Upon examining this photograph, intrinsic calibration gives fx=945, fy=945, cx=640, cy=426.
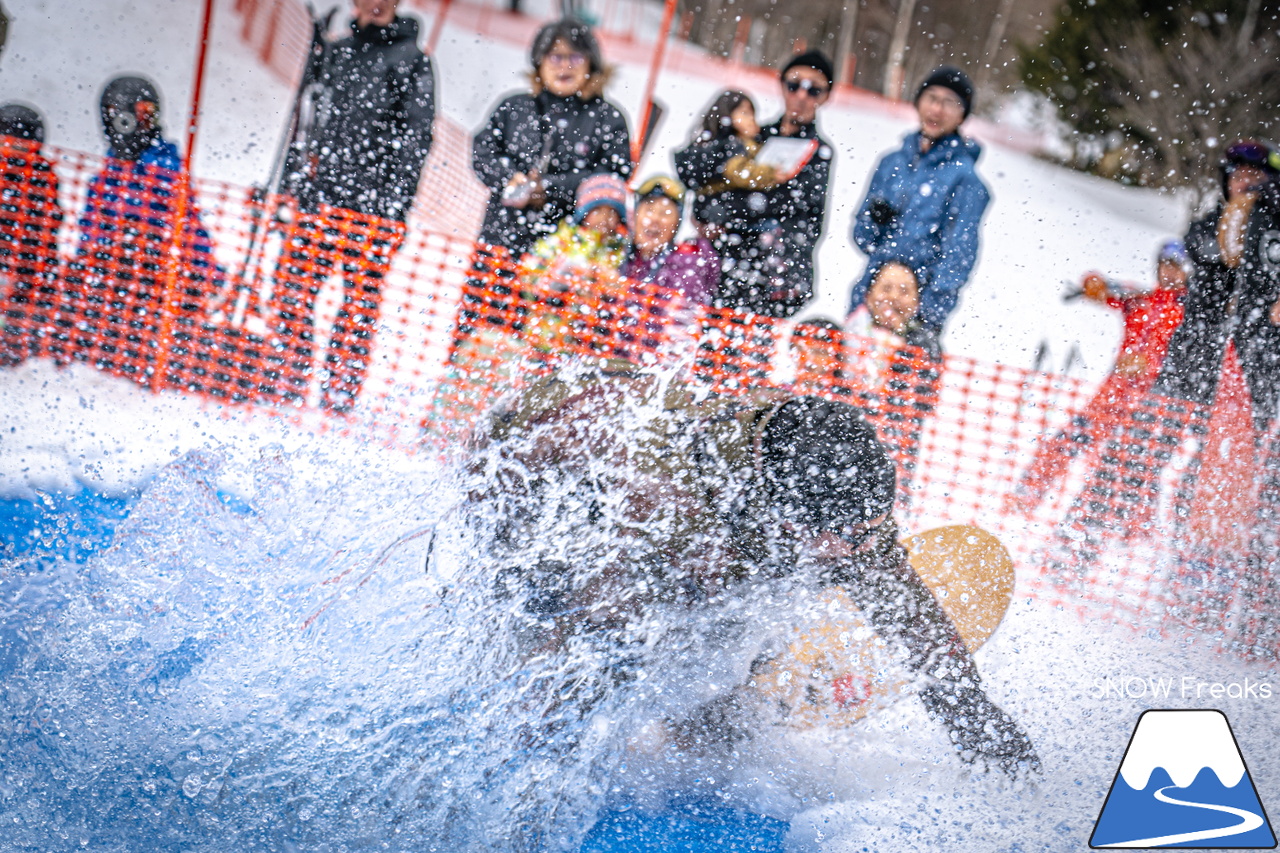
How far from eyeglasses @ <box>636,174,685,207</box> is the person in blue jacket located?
0.74 metres

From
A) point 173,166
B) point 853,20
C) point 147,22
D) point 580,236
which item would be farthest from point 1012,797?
point 853,20

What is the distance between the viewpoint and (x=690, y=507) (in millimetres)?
2121

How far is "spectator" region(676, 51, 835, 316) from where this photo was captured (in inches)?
141

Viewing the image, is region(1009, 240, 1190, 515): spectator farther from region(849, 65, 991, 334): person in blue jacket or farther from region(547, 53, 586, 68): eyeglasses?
region(547, 53, 586, 68): eyeglasses

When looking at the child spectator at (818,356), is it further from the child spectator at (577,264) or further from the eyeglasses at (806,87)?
the eyeglasses at (806,87)

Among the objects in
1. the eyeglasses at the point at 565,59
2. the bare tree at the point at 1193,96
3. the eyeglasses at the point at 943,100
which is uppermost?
the bare tree at the point at 1193,96

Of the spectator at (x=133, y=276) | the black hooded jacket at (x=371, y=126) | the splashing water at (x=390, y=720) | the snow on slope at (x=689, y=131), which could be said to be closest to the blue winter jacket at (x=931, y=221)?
the splashing water at (x=390, y=720)

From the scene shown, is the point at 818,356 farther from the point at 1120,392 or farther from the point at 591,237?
the point at 1120,392

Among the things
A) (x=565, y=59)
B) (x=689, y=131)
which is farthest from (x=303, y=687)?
(x=689, y=131)

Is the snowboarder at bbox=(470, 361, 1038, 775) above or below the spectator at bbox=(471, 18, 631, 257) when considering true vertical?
below

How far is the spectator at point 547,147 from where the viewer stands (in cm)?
364

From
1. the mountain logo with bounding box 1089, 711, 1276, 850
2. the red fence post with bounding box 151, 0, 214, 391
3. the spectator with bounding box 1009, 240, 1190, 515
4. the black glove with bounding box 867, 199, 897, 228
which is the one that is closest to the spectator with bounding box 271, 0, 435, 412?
the red fence post with bounding box 151, 0, 214, 391

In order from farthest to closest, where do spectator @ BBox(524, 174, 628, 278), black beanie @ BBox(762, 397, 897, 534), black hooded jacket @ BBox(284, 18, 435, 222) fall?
black hooded jacket @ BBox(284, 18, 435, 222), spectator @ BBox(524, 174, 628, 278), black beanie @ BBox(762, 397, 897, 534)

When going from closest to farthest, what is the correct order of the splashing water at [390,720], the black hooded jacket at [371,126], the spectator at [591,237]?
the splashing water at [390,720] < the spectator at [591,237] < the black hooded jacket at [371,126]
